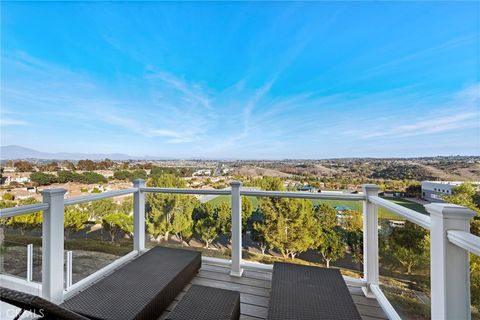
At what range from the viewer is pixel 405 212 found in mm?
1925

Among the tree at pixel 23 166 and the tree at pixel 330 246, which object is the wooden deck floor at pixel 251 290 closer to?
the tree at pixel 330 246

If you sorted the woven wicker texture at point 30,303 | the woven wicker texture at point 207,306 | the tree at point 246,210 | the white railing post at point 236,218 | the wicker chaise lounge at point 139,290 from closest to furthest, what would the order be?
the woven wicker texture at point 30,303, the woven wicker texture at point 207,306, the wicker chaise lounge at point 139,290, the white railing post at point 236,218, the tree at point 246,210

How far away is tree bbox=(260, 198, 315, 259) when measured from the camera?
307cm

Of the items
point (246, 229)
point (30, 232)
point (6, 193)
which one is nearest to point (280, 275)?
point (246, 229)

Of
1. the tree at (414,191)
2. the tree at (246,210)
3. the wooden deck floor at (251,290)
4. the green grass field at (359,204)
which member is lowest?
the wooden deck floor at (251,290)

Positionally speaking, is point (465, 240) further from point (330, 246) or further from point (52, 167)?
point (52, 167)

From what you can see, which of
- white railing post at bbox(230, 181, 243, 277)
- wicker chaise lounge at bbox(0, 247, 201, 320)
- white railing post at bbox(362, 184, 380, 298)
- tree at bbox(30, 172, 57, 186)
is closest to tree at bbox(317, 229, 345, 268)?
white railing post at bbox(362, 184, 380, 298)

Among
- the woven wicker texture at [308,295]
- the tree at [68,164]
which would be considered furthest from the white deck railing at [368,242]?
the tree at [68,164]

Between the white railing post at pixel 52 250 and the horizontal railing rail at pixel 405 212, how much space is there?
11.2ft

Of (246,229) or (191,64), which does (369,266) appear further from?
(191,64)

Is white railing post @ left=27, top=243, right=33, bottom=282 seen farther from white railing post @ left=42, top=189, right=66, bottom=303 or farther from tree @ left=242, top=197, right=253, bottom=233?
tree @ left=242, top=197, right=253, bottom=233

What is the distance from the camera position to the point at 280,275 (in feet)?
7.92

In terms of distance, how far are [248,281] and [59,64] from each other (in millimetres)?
11981

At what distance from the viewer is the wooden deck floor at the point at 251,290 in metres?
2.23
